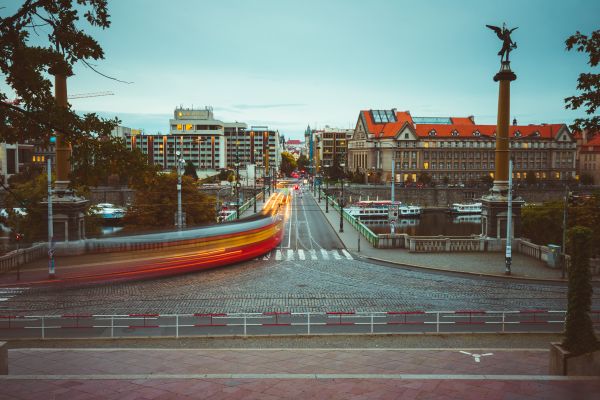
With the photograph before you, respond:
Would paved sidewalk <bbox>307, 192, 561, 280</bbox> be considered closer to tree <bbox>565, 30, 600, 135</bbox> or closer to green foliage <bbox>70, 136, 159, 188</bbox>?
tree <bbox>565, 30, 600, 135</bbox>

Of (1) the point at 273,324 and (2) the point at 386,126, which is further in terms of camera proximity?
(2) the point at 386,126

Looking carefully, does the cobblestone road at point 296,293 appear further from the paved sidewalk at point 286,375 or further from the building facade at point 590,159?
the building facade at point 590,159

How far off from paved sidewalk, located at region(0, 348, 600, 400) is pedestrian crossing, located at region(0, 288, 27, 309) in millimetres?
10779

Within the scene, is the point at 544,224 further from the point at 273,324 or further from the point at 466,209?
the point at 466,209

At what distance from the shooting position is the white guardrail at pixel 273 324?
1803 cm

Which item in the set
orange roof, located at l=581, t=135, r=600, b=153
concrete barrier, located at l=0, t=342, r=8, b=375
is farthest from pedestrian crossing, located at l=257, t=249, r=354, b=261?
orange roof, located at l=581, t=135, r=600, b=153

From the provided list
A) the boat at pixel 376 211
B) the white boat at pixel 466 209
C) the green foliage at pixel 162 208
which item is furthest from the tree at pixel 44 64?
the white boat at pixel 466 209

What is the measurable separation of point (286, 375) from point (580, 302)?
7.10 meters

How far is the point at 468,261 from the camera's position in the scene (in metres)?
35.1

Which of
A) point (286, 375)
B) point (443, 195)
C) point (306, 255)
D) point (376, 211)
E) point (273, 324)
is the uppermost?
point (443, 195)

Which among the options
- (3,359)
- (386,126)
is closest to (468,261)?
(3,359)

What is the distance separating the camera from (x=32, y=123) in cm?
1042

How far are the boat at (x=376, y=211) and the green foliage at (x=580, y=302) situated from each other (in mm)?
78839

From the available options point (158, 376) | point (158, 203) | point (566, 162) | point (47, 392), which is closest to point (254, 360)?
point (158, 376)
